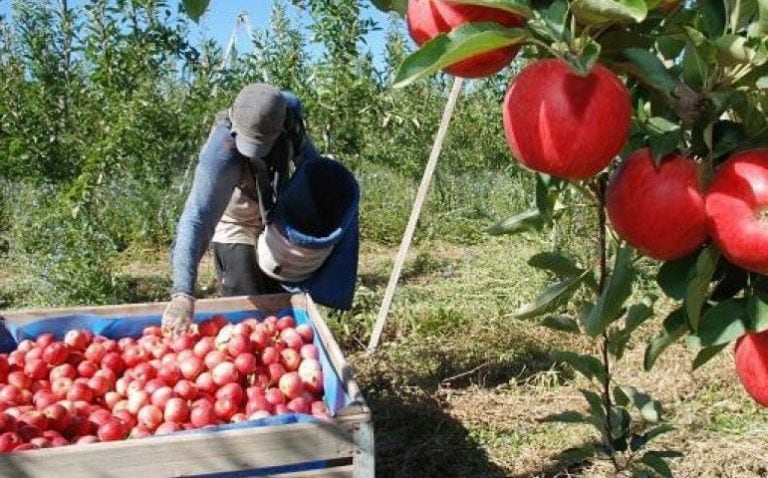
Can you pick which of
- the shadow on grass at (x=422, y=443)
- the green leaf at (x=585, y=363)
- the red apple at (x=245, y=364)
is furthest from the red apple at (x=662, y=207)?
the shadow on grass at (x=422, y=443)

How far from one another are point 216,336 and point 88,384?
410 mm

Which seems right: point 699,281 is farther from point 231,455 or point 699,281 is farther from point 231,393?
point 231,393

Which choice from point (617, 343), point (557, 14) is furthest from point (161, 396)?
point (557, 14)

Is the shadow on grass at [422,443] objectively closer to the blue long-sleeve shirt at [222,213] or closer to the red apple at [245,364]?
the blue long-sleeve shirt at [222,213]

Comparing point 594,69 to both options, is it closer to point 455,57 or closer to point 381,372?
point 455,57

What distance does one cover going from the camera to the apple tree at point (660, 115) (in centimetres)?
61

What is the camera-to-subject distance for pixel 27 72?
21.5 ft

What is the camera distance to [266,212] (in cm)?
280

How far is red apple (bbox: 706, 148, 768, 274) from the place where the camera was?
633mm

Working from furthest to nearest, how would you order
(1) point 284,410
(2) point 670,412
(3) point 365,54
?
(3) point 365,54 → (2) point 670,412 → (1) point 284,410

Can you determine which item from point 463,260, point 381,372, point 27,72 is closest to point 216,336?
point 381,372

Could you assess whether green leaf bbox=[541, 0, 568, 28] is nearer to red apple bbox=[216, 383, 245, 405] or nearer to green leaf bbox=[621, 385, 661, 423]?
green leaf bbox=[621, 385, 661, 423]

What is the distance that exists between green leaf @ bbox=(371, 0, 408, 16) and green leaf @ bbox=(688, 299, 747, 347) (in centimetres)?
41

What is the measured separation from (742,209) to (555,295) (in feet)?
1.42
